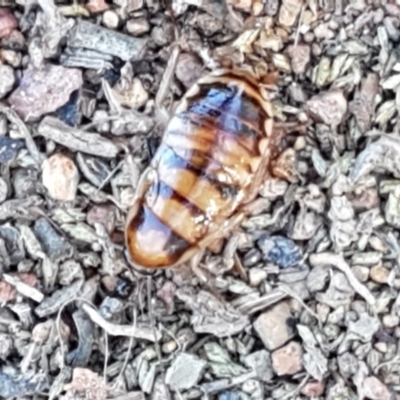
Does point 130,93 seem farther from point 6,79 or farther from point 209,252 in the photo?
point 209,252

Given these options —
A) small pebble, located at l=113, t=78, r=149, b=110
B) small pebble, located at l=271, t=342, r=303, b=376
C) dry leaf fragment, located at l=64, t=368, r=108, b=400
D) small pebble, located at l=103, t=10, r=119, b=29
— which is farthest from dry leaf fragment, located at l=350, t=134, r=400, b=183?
dry leaf fragment, located at l=64, t=368, r=108, b=400

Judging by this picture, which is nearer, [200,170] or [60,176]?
[200,170]

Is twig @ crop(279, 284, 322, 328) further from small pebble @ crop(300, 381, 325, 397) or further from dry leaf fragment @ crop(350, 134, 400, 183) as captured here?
dry leaf fragment @ crop(350, 134, 400, 183)

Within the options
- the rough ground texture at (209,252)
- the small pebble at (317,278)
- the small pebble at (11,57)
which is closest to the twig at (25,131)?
the rough ground texture at (209,252)

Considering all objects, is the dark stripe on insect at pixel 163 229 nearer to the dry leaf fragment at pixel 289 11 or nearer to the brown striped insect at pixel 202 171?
the brown striped insect at pixel 202 171

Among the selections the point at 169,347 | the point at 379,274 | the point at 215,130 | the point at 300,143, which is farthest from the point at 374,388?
the point at 215,130

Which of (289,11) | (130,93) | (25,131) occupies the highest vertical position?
(289,11)
